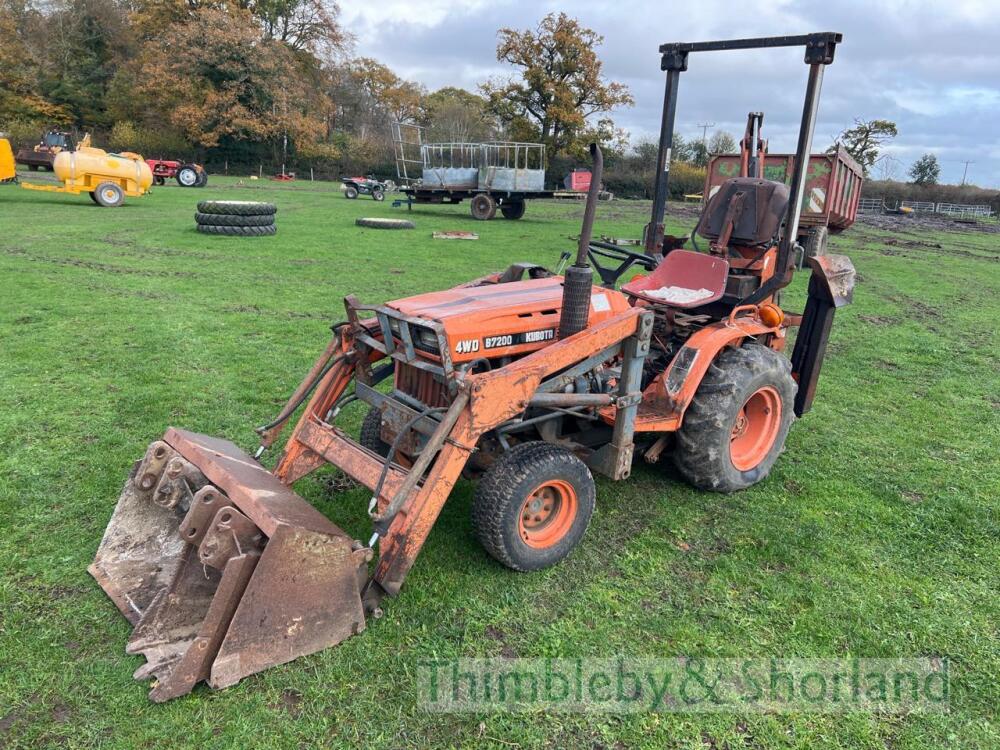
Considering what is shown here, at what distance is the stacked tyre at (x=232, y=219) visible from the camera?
44.5 feet

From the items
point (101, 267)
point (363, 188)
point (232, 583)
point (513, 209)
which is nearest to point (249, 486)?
point (232, 583)

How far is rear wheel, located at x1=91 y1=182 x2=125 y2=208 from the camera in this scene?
18.2 m

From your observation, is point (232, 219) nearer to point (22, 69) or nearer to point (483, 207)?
point (483, 207)

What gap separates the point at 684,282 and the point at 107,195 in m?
18.7

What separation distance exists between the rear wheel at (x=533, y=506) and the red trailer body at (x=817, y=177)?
9465 mm

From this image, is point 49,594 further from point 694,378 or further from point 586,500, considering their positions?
point 694,378

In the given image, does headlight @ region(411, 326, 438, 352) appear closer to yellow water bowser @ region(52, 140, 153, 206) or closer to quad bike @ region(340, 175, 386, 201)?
yellow water bowser @ region(52, 140, 153, 206)

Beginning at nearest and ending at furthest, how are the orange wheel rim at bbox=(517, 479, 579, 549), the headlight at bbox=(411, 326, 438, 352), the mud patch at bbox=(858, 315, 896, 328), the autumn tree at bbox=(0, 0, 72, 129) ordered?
the headlight at bbox=(411, 326, 438, 352) → the orange wheel rim at bbox=(517, 479, 579, 549) → the mud patch at bbox=(858, 315, 896, 328) → the autumn tree at bbox=(0, 0, 72, 129)

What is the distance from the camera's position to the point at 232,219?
44.9 feet

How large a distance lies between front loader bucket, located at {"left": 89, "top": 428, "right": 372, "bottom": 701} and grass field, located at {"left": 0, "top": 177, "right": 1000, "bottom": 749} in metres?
0.09

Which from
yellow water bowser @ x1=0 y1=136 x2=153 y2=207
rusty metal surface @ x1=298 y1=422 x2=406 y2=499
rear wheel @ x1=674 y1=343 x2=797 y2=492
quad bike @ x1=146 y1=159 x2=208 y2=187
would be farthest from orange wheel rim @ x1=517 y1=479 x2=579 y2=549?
quad bike @ x1=146 y1=159 x2=208 y2=187

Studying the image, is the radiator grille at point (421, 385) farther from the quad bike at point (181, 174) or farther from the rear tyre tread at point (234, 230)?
the quad bike at point (181, 174)

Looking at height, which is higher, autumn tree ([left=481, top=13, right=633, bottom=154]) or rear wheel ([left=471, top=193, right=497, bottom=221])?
autumn tree ([left=481, top=13, right=633, bottom=154])

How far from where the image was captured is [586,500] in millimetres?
3316
